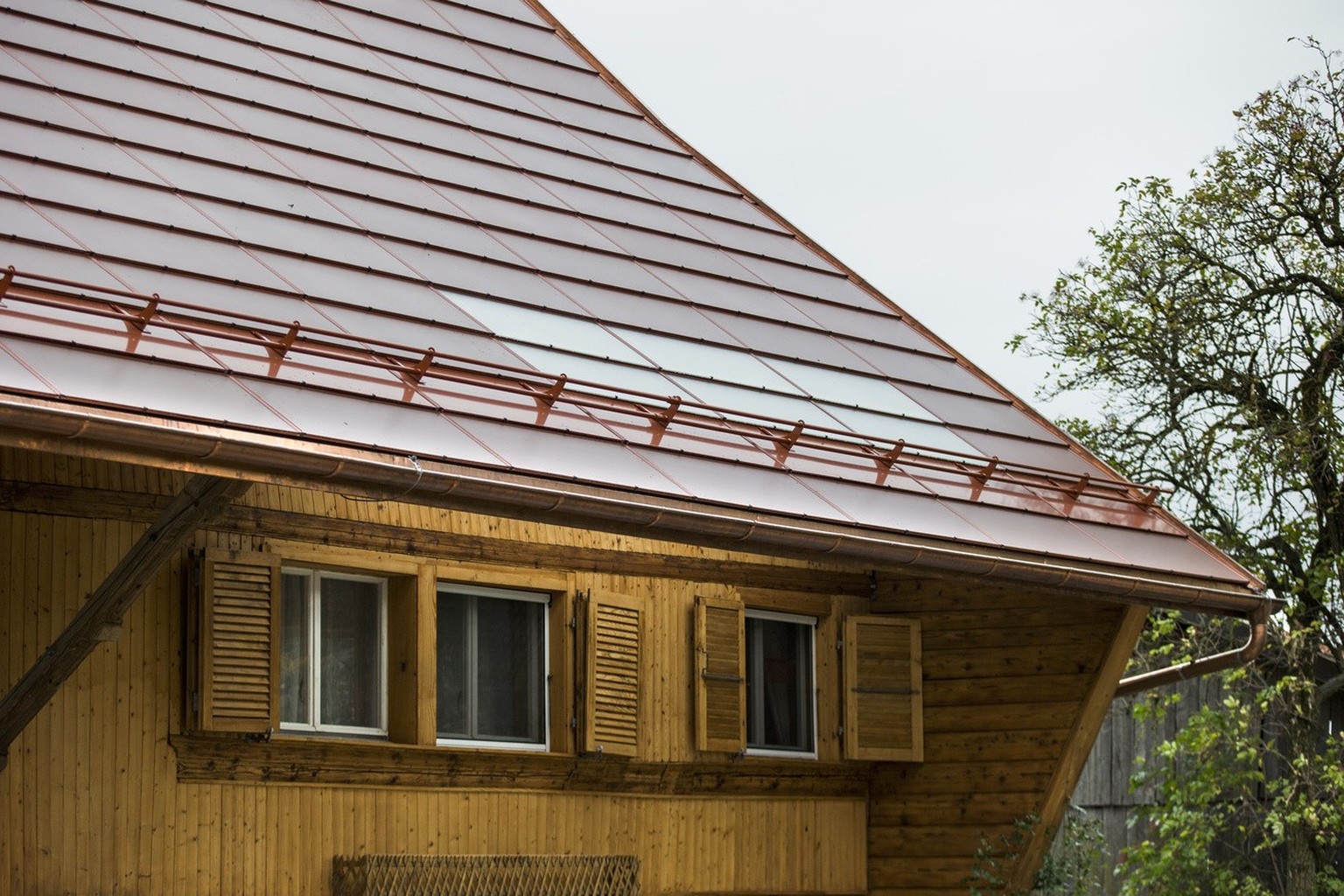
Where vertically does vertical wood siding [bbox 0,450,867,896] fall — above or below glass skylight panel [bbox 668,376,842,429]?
below

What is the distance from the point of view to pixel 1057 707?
11469mm

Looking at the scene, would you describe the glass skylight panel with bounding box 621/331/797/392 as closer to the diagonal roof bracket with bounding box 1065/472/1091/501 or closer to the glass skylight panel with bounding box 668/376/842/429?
the glass skylight panel with bounding box 668/376/842/429

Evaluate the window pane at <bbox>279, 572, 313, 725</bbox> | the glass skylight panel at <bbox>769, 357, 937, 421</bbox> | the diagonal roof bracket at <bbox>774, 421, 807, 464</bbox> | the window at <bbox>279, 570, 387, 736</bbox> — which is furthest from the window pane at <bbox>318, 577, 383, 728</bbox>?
the glass skylight panel at <bbox>769, 357, 937, 421</bbox>

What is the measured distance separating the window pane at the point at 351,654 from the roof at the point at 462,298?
5.14 feet

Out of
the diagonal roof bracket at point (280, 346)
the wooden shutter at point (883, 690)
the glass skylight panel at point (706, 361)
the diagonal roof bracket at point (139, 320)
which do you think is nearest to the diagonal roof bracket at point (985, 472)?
the glass skylight panel at point (706, 361)

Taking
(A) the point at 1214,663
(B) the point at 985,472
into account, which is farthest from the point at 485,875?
(A) the point at 1214,663

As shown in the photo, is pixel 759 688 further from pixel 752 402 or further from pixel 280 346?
pixel 280 346

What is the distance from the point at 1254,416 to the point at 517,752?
25.5 feet

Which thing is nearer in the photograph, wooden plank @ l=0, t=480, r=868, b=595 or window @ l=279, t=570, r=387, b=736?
wooden plank @ l=0, t=480, r=868, b=595

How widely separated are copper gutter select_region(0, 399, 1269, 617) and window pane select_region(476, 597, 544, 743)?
2.22 meters

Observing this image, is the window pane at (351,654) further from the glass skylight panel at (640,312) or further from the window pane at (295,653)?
the glass skylight panel at (640,312)

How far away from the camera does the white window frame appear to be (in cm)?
1177

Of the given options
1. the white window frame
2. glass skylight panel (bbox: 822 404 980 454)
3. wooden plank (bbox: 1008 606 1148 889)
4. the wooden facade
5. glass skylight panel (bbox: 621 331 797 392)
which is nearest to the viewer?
the wooden facade

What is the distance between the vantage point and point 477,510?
795cm
